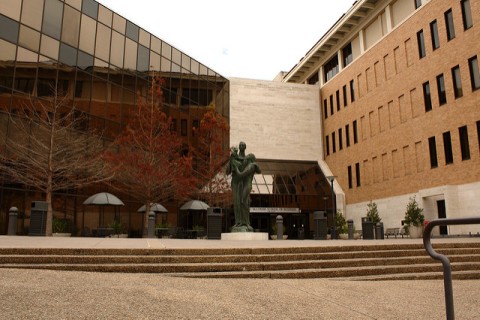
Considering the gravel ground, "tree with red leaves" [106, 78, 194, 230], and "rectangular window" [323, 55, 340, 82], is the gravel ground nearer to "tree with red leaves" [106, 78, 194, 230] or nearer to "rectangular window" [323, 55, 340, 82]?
"tree with red leaves" [106, 78, 194, 230]

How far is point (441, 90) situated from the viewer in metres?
28.6

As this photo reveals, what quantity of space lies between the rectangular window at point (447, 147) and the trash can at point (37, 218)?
2387 centimetres

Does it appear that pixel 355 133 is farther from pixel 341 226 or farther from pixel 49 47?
pixel 49 47

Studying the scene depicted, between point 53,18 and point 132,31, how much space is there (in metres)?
6.46

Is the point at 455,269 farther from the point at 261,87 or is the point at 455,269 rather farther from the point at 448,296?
the point at 261,87

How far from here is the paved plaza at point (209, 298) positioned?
16.9ft

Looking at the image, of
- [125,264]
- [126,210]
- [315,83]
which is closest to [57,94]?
[126,210]

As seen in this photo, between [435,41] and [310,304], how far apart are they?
2844cm

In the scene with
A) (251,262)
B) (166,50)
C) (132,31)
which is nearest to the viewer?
(251,262)

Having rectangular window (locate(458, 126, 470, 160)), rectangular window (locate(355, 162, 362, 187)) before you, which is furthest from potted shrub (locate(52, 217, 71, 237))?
rectangular window (locate(355, 162, 362, 187))

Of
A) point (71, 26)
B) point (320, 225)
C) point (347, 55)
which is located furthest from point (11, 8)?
point (347, 55)

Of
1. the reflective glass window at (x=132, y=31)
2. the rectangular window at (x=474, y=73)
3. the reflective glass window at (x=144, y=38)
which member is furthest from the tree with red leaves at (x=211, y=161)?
the rectangular window at (x=474, y=73)

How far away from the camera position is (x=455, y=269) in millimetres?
10234

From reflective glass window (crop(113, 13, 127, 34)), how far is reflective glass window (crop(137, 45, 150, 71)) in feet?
5.97
